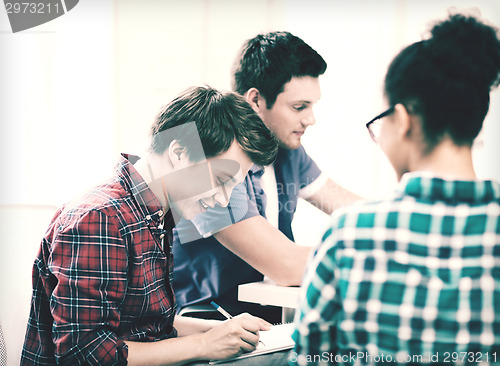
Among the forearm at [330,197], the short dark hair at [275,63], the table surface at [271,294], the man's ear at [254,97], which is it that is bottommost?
the table surface at [271,294]

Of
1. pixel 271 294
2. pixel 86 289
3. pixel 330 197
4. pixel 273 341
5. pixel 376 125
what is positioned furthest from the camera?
pixel 330 197

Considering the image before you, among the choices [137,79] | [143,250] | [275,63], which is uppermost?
Answer: [137,79]

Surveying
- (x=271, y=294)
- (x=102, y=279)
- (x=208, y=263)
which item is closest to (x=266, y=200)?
(x=208, y=263)

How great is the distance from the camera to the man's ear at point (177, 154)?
112 cm

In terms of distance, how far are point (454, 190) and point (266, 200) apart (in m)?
0.95

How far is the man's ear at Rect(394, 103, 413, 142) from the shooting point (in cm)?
75

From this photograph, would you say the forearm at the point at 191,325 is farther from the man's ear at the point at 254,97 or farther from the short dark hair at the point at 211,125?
the man's ear at the point at 254,97

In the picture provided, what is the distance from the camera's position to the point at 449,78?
726mm

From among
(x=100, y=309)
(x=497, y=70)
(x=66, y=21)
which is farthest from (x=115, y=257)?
(x=66, y=21)

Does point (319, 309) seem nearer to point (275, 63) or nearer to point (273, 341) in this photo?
point (273, 341)

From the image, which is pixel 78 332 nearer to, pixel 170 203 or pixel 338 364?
pixel 170 203

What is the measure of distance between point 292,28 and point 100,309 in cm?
195

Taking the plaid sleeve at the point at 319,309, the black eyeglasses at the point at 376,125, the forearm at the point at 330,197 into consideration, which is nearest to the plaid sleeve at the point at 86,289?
the plaid sleeve at the point at 319,309

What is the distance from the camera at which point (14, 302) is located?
4.36ft
